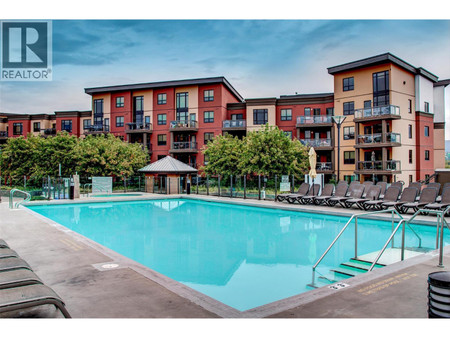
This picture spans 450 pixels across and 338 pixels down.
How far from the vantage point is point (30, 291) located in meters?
4.01

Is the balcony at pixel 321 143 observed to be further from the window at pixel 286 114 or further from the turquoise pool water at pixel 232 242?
the turquoise pool water at pixel 232 242

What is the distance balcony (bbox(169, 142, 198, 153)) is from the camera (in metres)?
38.8

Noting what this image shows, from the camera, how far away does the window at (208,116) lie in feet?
129

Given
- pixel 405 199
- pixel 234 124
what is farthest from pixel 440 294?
pixel 234 124

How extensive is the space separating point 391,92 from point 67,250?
2965cm

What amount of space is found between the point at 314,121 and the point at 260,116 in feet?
19.6

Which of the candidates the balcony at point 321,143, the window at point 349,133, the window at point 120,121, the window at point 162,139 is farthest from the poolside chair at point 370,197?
the window at point 120,121

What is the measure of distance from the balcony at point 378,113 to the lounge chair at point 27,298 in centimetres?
3000

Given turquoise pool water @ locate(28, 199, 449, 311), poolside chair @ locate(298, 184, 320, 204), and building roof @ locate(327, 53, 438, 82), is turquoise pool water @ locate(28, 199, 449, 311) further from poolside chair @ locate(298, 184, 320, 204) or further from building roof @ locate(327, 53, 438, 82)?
building roof @ locate(327, 53, 438, 82)

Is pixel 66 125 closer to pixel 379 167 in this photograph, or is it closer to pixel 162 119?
pixel 162 119

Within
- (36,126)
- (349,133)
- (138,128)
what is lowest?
(349,133)

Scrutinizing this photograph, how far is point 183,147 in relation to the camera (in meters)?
39.7

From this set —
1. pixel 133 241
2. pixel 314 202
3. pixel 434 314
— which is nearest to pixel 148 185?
pixel 314 202
